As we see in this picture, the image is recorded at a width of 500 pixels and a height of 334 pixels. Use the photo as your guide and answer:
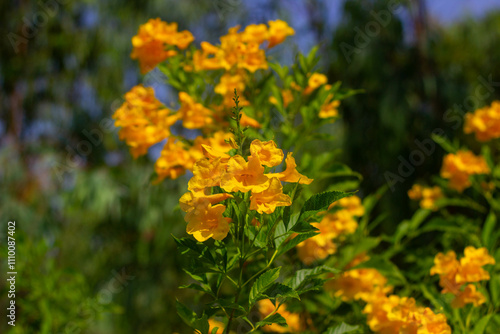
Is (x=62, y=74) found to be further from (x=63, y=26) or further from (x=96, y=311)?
(x=96, y=311)

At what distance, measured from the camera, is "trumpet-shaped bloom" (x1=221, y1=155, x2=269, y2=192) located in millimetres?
490

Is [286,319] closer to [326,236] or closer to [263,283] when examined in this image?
[326,236]

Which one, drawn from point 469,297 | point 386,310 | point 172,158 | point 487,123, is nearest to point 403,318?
point 386,310

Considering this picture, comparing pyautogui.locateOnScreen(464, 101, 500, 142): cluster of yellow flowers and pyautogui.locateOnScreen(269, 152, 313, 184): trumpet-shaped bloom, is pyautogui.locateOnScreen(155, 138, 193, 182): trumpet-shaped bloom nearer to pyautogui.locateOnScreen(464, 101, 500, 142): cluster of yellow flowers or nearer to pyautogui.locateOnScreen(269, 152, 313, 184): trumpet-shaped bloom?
pyautogui.locateOnScreen(269, 152, 313, 184): trumpet-shaped bloom

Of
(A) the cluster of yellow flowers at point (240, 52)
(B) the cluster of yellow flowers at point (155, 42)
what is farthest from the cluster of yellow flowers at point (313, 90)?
(B) the cluster of yellow flowers at point (155, 42)

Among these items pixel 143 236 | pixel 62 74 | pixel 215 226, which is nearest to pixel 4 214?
pixel 143 236

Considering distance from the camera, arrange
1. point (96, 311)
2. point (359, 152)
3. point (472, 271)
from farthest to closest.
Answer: point (359, 152) → point (96, 311) → point (472, 271)

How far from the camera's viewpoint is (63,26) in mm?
4688

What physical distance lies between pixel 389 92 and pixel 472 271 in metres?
3.47

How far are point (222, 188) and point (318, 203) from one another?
0.12 m

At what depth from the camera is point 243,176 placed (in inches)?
20.2

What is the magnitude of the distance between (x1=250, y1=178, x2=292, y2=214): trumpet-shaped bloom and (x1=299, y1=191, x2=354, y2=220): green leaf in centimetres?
4

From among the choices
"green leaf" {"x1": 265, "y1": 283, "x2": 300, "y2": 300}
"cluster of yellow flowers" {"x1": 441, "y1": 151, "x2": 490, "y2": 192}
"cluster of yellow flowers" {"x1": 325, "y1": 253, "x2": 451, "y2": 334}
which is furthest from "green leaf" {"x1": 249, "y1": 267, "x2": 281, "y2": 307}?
"cluster of yellow flowers" {"x1": 441, "y1": 151, "x2": 490, "y2": 192}

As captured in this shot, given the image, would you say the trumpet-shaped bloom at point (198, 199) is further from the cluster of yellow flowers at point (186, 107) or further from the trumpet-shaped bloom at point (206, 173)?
the cluster of yellow flowers at point (186, 107)
